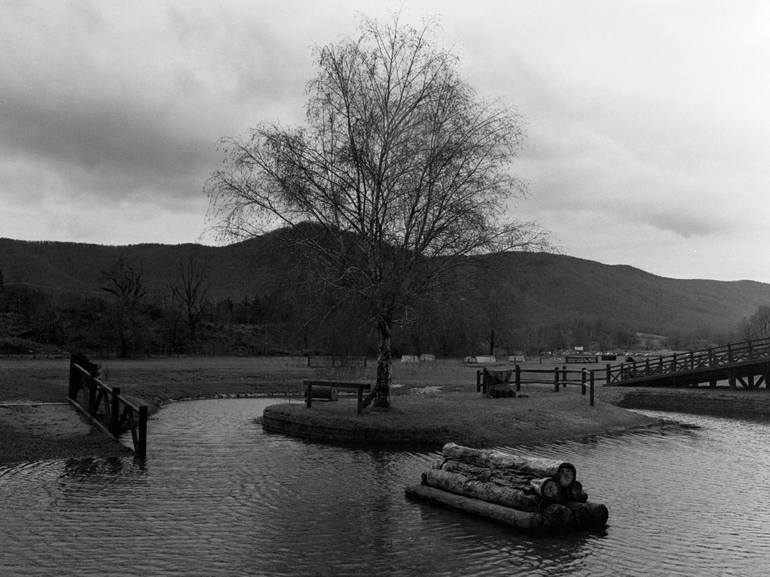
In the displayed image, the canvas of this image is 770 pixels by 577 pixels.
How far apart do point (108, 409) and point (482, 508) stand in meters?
14.0

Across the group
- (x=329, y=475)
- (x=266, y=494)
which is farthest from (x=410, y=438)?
(x=266, y=494)

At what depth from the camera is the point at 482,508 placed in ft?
39.2

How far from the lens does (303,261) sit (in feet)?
74.8

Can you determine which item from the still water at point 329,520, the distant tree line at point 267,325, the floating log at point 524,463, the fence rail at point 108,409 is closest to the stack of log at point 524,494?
the floating log at point 524,463

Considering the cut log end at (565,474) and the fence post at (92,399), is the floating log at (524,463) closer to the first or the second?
the cut log end at (565,474)

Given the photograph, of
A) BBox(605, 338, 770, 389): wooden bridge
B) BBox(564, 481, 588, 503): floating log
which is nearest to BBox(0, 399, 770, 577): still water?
BBox(564, 481, 588, 503): floating log

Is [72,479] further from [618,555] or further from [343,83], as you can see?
[343,83]

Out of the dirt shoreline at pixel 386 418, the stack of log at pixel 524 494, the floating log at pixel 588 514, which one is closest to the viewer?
the stack of log at pixel 524 494

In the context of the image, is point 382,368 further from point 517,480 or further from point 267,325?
point 517,480

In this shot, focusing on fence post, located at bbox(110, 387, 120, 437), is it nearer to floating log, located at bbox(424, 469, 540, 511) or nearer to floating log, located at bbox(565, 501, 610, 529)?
floating log, located at bbox(424, 469, 540, 511)

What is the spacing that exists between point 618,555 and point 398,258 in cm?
1426

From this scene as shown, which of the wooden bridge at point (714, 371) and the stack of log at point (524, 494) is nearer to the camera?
the stack of log at point (524, 494)

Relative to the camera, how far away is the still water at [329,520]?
31.0 feet

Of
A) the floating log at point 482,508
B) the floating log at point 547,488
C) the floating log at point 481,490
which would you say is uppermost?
the floating log at point 547,488
